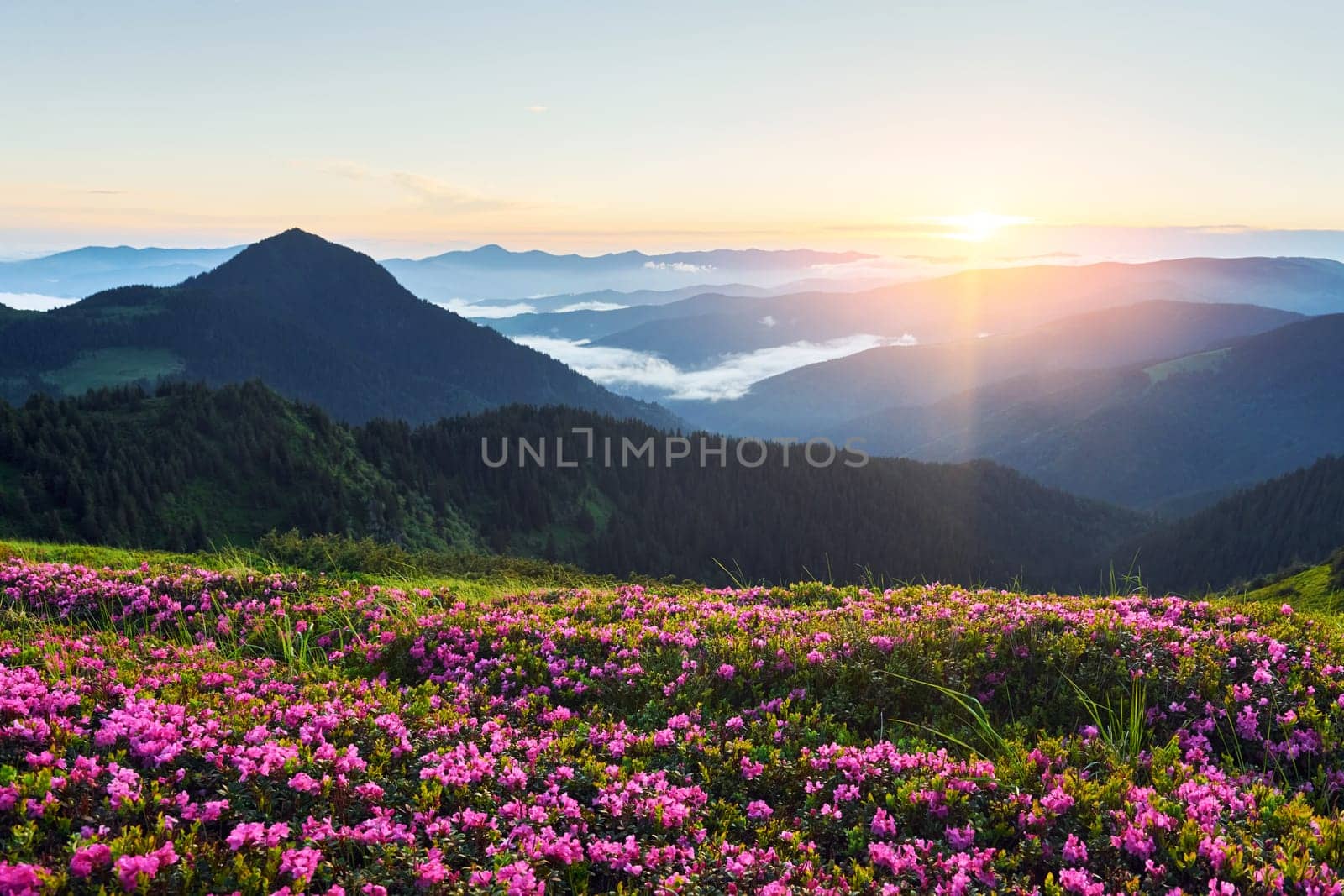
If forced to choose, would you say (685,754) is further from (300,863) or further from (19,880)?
(19,880)

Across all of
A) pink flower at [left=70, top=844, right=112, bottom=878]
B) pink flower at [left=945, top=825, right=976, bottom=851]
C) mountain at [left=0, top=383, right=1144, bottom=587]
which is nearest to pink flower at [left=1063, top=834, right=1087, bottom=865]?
pink flower at [left=945, top=825, right=976, bottom=851]

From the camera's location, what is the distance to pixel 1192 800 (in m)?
6.49

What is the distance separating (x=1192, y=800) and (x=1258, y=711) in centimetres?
287

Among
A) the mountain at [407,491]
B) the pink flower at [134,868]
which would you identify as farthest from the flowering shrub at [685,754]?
the mountain at [407,491]

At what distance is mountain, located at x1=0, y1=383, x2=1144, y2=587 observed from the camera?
8669cm

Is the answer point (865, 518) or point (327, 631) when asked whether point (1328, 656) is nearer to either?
point (327, 631)

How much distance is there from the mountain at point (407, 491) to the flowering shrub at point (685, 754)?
93.3 feet

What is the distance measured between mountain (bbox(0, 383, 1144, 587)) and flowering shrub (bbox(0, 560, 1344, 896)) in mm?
28439

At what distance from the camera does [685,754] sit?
772 centimetres

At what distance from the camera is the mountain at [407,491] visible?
284 feet

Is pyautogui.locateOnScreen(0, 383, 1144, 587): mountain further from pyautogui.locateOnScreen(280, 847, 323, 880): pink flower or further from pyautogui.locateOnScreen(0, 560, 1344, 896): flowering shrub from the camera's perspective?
pyautogui.locateOnScreen(280, 847, 323, 880): pink flower

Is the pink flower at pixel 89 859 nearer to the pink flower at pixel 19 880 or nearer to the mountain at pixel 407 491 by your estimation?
the pink flower at pixel 19 880

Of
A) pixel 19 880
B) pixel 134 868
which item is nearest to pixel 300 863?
pixel 134 868

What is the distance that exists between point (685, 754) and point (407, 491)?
431 ft
